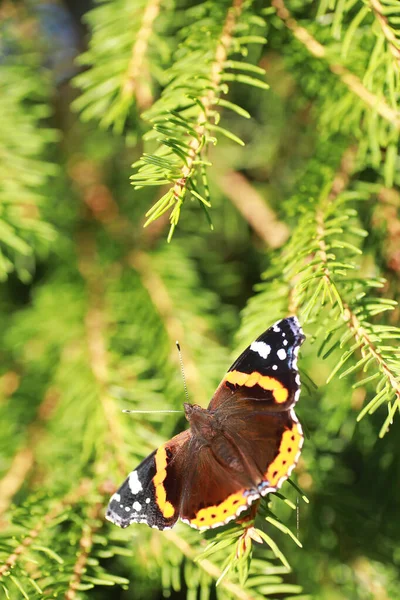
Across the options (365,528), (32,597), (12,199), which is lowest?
(365,528)

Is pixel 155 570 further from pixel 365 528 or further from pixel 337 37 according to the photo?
pixel 337 37

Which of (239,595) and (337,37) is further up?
(337,37)

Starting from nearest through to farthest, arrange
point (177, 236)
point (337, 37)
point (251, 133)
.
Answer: point (337, 37) → point (177, 236) → point (251, 133)

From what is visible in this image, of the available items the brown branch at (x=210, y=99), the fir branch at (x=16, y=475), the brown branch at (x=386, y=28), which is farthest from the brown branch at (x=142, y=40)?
the fir branch at (x=16, y=475)

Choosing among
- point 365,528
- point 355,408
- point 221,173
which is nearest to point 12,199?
point 221,173

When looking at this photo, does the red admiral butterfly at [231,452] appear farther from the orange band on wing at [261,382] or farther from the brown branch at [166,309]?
the brown branch at [166,309]

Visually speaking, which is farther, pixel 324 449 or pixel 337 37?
pixel 324 449
